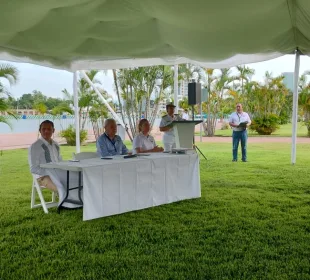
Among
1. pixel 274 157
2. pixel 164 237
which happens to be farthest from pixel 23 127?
pixel 164 237

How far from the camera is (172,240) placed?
394 centimetres

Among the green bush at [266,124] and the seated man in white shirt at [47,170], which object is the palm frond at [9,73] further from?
the green bush at [266,124]

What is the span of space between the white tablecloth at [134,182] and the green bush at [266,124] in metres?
16.3

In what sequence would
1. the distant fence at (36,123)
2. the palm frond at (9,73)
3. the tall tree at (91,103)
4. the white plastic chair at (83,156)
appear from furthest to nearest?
the distant fence at (36,123)
the tall tree at (91,103)
the palm frond at (9,73)
the white plastic chair at (83,156)

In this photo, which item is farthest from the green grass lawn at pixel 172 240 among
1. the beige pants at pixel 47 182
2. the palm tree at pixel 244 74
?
the palm tree at pixel 244 74

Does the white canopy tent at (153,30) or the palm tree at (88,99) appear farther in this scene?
the palm tree at (88,99)

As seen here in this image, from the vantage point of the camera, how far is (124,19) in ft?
16.0

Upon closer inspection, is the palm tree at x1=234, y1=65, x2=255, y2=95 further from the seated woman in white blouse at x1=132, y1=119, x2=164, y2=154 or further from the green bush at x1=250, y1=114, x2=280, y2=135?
the seated woman in white blouse at x1=132, y1=119, x2=164, y2=154

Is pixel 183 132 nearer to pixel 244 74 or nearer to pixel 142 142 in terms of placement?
pixel 142 142

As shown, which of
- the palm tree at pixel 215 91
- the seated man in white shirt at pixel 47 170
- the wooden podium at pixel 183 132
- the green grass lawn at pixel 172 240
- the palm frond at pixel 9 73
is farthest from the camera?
the palm tree at pixel 215 91

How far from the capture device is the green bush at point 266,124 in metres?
21.1

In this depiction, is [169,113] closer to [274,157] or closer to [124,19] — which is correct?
[124,19]

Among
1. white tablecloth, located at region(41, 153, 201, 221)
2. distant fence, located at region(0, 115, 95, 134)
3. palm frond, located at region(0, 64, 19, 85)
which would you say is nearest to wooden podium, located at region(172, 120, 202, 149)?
white tablecloth, located at region(41, 153, 201, 221)

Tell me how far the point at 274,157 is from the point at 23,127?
1568cm
